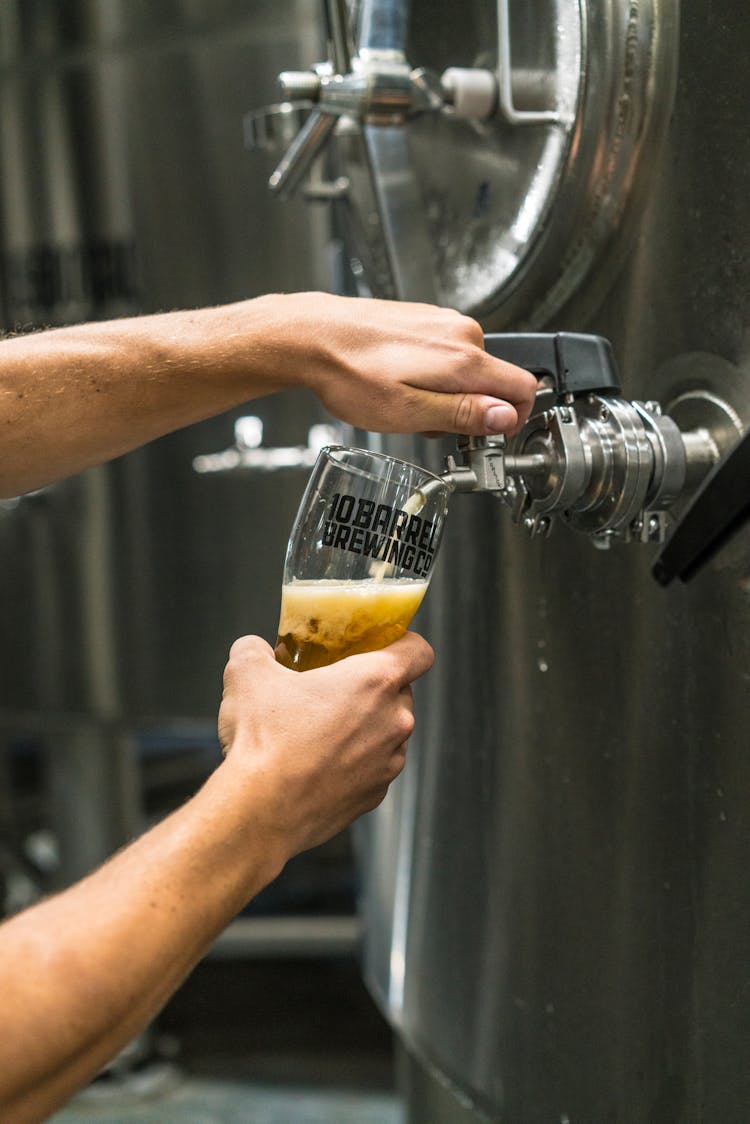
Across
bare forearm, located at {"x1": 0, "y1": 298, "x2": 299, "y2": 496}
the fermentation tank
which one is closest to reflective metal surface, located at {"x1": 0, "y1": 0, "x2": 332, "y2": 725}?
the fermentation tank

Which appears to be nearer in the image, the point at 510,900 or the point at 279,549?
the point at 510,900

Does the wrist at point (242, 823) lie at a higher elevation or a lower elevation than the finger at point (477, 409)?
lower

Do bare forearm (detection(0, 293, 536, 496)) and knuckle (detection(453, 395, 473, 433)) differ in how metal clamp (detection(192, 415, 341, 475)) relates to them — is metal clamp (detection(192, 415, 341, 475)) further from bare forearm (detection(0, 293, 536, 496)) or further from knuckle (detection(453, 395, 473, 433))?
knuckle (detection(453, 395, 473, 433))

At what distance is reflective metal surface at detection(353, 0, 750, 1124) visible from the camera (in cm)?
68

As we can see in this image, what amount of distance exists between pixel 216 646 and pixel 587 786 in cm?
118

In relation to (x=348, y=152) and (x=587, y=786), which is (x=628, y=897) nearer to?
(x=587, y=786)

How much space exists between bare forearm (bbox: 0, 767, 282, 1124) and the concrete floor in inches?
63.7

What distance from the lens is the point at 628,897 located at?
79cm

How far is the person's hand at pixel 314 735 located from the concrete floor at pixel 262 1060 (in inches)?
62.6

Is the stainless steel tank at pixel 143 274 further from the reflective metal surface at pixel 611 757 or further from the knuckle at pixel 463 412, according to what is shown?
the knuckle at pixel 463 412

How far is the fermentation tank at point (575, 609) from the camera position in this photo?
69 cm

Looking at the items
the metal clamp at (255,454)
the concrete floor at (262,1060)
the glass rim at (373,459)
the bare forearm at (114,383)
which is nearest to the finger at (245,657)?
the glass rim at (373,459)

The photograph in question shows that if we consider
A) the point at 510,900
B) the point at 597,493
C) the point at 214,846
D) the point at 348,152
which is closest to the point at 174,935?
the point at 214,846

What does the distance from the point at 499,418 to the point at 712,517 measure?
132 mm
